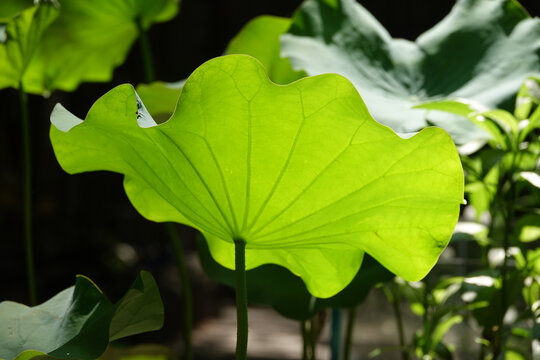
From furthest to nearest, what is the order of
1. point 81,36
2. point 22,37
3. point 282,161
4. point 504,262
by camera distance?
point 81,36 → point 22,37 → point 504,262 → point 282,161

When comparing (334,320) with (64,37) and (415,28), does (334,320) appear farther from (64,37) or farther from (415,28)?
(415,28)

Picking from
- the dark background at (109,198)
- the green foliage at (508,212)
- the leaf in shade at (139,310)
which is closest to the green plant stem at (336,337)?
the green foliage at (508,212)


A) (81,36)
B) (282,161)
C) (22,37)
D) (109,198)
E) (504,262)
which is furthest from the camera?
(109,198)

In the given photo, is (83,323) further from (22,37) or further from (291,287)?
(22,37)

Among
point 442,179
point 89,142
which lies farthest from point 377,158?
point 89,142

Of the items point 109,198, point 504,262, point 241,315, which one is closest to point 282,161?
point 241,315

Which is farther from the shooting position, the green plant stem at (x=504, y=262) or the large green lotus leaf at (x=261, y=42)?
the large green lotus leaf at (x=261, y=42)

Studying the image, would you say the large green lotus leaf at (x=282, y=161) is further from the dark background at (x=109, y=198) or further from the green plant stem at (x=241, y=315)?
the dark background at (x=109, y=198)
